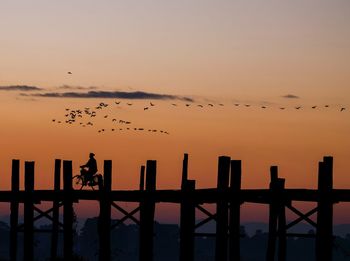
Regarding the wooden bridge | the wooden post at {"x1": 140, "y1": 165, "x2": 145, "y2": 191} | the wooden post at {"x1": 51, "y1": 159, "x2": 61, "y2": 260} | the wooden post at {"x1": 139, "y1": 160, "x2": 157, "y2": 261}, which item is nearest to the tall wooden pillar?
the wooden bridge

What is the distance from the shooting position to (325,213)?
26438 millimetres

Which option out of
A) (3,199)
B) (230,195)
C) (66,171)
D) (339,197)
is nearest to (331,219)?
(339,197)

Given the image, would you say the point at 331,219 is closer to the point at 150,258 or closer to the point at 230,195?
the point at 230,195

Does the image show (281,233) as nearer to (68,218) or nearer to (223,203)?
(223,203)

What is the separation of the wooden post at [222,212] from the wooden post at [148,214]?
1.86 m

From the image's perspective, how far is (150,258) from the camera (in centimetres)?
2905

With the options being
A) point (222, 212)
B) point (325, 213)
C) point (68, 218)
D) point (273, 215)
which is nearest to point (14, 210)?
point (68, 218)

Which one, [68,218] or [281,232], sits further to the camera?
[68,218]

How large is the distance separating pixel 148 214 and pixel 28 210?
451cm

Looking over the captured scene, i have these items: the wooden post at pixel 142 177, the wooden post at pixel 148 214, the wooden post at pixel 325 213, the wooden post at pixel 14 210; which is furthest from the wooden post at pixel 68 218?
the wooden post at pixel 325 213

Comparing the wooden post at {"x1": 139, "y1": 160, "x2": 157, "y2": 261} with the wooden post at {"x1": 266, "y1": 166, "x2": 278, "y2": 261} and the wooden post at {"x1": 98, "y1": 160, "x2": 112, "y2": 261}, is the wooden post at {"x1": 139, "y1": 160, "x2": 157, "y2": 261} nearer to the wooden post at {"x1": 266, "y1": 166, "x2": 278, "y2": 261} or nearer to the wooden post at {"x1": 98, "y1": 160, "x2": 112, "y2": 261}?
the wooden post at {"x1": 98, "y1": 160, "x2": 112, "y2": 261}

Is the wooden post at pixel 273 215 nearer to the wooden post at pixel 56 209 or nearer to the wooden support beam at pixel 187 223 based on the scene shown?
the wooden support beam at pixel 187 223

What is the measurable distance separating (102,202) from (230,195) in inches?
157

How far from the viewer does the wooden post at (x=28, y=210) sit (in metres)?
31.9
